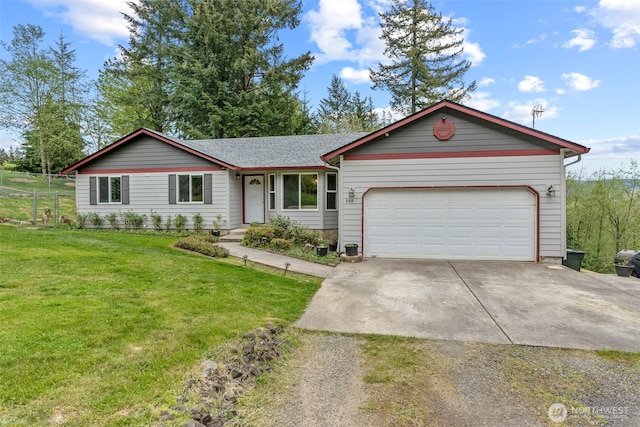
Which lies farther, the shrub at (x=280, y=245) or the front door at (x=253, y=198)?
the front door at (x=253, y=198)

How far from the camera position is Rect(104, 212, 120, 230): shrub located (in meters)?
13.2

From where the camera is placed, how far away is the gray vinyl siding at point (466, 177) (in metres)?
8.77

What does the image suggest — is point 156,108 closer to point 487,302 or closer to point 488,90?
point 488,90

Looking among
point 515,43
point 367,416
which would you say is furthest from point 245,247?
point 515,43

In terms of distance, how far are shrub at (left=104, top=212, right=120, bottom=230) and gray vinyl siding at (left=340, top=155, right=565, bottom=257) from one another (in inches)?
381

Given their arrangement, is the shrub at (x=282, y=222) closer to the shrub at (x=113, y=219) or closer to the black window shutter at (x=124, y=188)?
the black window shutter at (x=124, y=188)

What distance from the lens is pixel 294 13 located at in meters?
23.5

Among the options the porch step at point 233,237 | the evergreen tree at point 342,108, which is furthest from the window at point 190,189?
the evergreen tree at point 342,108

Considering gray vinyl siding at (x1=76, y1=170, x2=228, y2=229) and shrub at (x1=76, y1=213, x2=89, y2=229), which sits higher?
gray vinyl siding at (x1=76, y1=170, x2=228, y2=229)

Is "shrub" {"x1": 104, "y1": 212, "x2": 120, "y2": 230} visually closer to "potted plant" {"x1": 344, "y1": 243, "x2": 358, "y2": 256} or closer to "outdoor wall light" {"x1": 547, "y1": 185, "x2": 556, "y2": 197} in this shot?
"potted plant" {"x1": 344, "y1": 243, "x2": 358, "y2": 256}

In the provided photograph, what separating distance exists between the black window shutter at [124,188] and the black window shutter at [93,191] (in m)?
1.18

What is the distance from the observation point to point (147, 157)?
12930 mm

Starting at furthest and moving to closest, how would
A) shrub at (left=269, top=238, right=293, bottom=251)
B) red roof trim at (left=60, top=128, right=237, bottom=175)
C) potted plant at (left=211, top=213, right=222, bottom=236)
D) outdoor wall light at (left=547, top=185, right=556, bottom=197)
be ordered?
potted plant at (left=211, top=213, right=222, bottom=236) < red roof trim at (left=60, top=128, right=237, bottom=175) < shrub at (left=269, top=238, right=293, bottom=251) < outdoor wall light at (left=547, top=185, right=556, bottom=197)

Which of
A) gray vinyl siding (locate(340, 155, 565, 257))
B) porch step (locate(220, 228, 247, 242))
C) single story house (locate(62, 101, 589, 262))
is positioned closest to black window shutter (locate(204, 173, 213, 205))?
porch step (locate(220, 228, 247, 242))
